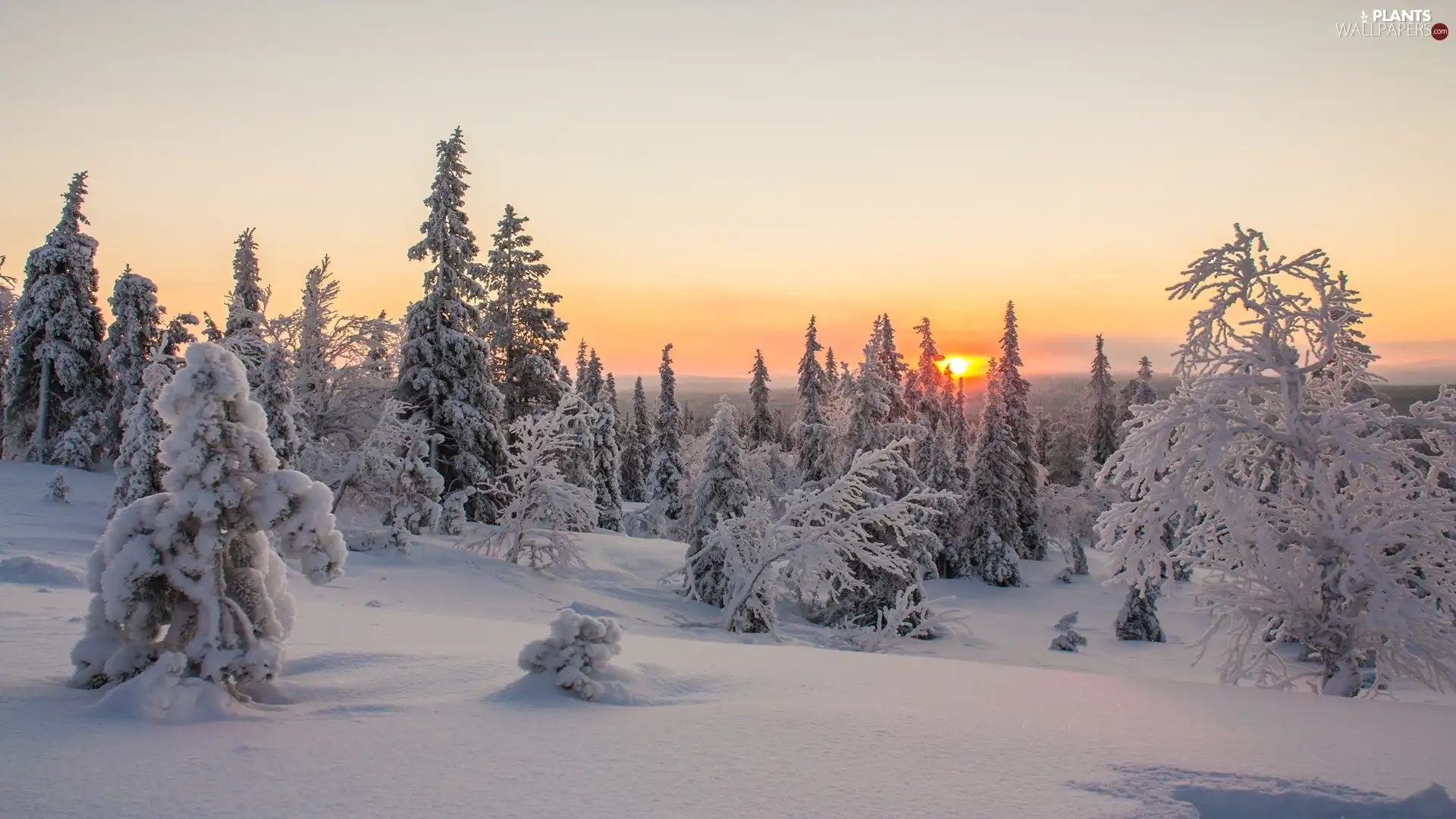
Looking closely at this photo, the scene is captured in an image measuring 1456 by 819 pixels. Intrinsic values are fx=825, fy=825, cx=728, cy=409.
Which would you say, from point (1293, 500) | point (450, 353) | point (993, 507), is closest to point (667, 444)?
point (993, 507)

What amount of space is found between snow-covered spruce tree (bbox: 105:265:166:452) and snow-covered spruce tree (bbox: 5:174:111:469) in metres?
1.99

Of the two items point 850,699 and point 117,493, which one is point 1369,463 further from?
point 117,493

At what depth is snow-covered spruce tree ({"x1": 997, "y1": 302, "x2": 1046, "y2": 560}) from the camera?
47.1 meters

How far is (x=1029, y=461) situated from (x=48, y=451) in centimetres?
4934

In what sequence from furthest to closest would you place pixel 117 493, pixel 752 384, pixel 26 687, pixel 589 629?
pixel 752 384
pixel 117 493
pixel 589 629
pixel 26 687

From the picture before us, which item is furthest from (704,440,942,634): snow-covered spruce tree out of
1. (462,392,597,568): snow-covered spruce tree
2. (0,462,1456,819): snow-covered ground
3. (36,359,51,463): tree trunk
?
(36,359,51,463): tree trunk

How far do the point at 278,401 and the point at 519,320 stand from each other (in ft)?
49.4

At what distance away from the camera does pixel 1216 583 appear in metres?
11.5

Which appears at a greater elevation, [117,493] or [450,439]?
[450,439]

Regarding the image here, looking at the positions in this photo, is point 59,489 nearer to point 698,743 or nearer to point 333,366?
point 333,366

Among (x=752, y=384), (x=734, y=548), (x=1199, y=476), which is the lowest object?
(x=734, y=548)

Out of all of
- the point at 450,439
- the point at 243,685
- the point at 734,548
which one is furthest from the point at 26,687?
the point at 450,439

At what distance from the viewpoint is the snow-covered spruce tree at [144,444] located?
2322cm

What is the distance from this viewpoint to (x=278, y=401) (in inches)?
964
